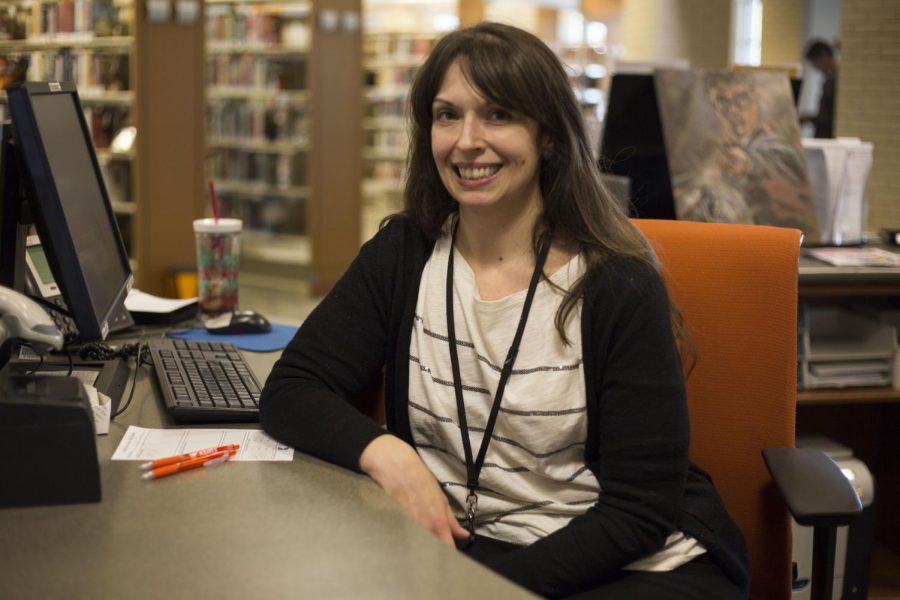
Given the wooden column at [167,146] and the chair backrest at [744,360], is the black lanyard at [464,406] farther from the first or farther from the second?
the wooden column at [167,146]

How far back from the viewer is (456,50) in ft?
5.40

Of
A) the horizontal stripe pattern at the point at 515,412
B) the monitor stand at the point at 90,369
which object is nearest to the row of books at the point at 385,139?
the monitor stand at the point at 90,369

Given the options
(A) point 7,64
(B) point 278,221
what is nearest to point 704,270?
(A) point 7,64

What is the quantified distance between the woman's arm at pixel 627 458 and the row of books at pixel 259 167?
265 inches

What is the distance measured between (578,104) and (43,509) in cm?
100

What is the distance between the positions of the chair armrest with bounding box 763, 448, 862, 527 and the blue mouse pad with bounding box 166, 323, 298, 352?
1046mm

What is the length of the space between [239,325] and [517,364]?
35.8 inches

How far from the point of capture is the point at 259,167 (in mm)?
8344

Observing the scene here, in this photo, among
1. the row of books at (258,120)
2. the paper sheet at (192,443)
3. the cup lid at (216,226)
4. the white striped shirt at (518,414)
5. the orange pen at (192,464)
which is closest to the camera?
the orange pen at (192,464)

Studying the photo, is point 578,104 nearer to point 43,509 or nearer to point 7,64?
point 43,509

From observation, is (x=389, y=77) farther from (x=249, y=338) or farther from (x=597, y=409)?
(x=597, y=409)

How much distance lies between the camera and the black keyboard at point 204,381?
5.43ft

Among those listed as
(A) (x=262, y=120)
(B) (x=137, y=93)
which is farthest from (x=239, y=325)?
(A) (x=262, y=120)

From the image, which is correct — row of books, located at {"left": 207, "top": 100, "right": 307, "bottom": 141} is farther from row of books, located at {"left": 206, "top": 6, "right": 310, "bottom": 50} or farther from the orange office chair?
the orange office chair
